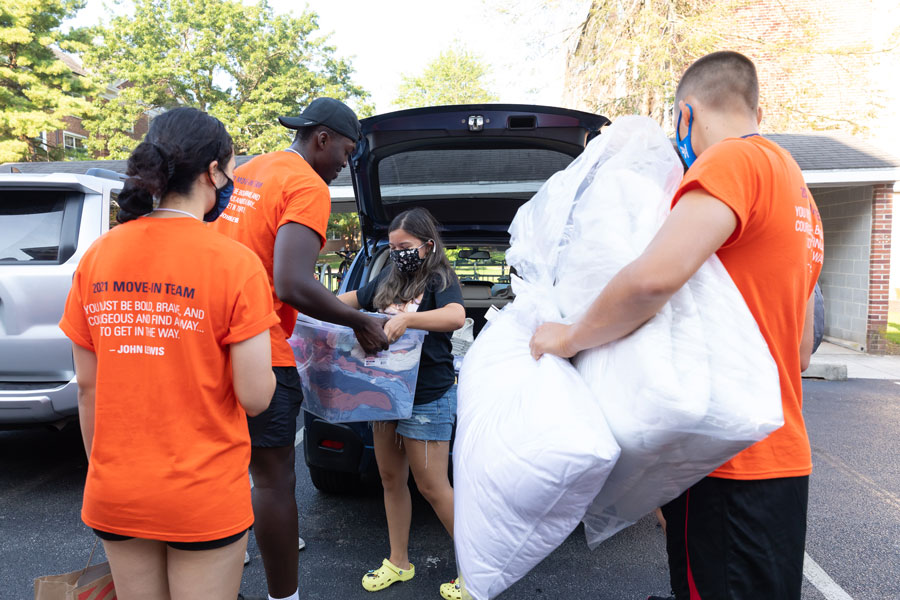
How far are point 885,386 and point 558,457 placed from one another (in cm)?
781

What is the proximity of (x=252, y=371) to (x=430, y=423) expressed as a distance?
1.20 meters

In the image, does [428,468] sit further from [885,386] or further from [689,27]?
[689,27]

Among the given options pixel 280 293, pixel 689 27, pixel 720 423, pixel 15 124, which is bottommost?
pixel 720 423

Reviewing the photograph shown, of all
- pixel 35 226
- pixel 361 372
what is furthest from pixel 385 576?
pixel 35 226

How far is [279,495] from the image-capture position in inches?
90.0

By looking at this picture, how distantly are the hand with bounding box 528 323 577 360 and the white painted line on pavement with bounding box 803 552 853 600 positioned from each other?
1.92 meters

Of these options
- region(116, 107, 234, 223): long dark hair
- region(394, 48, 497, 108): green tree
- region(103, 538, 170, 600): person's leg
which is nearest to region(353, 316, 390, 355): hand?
region(116, 107, 234, 223): long dark hair

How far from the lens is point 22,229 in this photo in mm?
3830

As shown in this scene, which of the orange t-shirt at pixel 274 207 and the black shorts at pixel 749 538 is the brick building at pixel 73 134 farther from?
the black shorts at pixel 749 538

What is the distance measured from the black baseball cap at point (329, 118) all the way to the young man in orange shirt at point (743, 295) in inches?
52.9

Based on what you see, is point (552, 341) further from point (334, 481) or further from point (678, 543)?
point (334, 481)

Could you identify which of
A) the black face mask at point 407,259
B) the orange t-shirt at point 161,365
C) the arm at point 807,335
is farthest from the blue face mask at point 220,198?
the arm at point 807,335

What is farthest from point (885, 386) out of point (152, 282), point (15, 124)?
point (15, 124)

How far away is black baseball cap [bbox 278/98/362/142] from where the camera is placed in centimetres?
241
